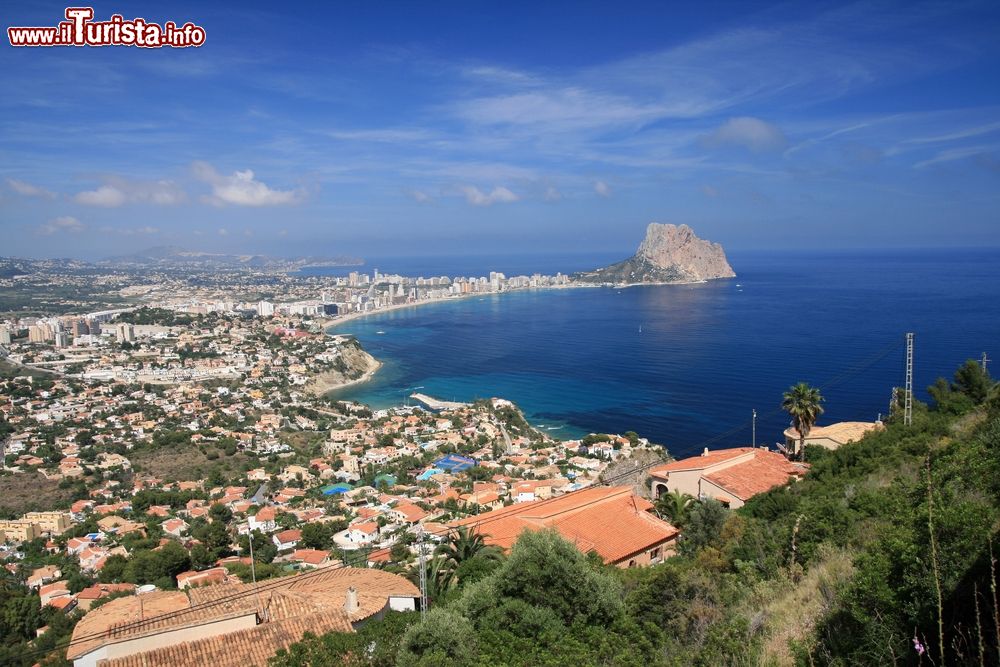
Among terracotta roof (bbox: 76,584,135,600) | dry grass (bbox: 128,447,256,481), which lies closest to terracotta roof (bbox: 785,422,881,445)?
terracotta roof (bbox: 76,584,135,600)

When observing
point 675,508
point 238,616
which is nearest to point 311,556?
point 238,616

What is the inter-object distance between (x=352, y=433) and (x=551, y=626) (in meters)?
24.4

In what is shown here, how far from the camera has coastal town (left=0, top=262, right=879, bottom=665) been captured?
9.32 m

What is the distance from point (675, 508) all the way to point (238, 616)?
22.2ft

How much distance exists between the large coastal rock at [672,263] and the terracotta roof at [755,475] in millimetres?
91685

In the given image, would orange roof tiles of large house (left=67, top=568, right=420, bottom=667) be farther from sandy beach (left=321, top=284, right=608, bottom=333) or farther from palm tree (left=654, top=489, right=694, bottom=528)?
sandy beach (left=321, top=284, right=608, bottom=333)

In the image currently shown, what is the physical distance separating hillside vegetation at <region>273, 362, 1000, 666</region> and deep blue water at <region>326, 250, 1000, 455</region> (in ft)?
58.7

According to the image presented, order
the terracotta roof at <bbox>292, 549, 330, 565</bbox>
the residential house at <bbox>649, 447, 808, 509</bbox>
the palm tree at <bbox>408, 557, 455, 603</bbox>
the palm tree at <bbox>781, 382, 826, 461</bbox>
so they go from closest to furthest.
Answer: the palm tree at <bbox>408, 557, 455, 603</bbox>, the residential house at <bbox>649, 447, 808, 509</bbox>, the terracotta roof at <bbox>292, 549, 330, 565</bbox>, the palm tree at <bbox>781, 382, 826, 461</bbox>

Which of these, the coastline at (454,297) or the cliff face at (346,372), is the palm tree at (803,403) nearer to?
the cliff face at (346,372)

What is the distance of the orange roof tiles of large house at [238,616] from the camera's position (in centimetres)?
520

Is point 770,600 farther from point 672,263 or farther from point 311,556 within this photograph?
point 672,263

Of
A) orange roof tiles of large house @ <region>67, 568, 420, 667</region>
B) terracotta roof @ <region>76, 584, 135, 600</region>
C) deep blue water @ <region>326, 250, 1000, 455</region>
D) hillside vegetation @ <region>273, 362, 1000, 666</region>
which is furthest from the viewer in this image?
deep blue water @ <region>326, 250, 1000, 455</region>

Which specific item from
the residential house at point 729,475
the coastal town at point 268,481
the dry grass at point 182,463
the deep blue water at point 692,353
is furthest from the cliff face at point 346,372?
the residential house at point 729,475

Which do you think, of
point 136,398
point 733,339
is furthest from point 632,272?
point 136,398
